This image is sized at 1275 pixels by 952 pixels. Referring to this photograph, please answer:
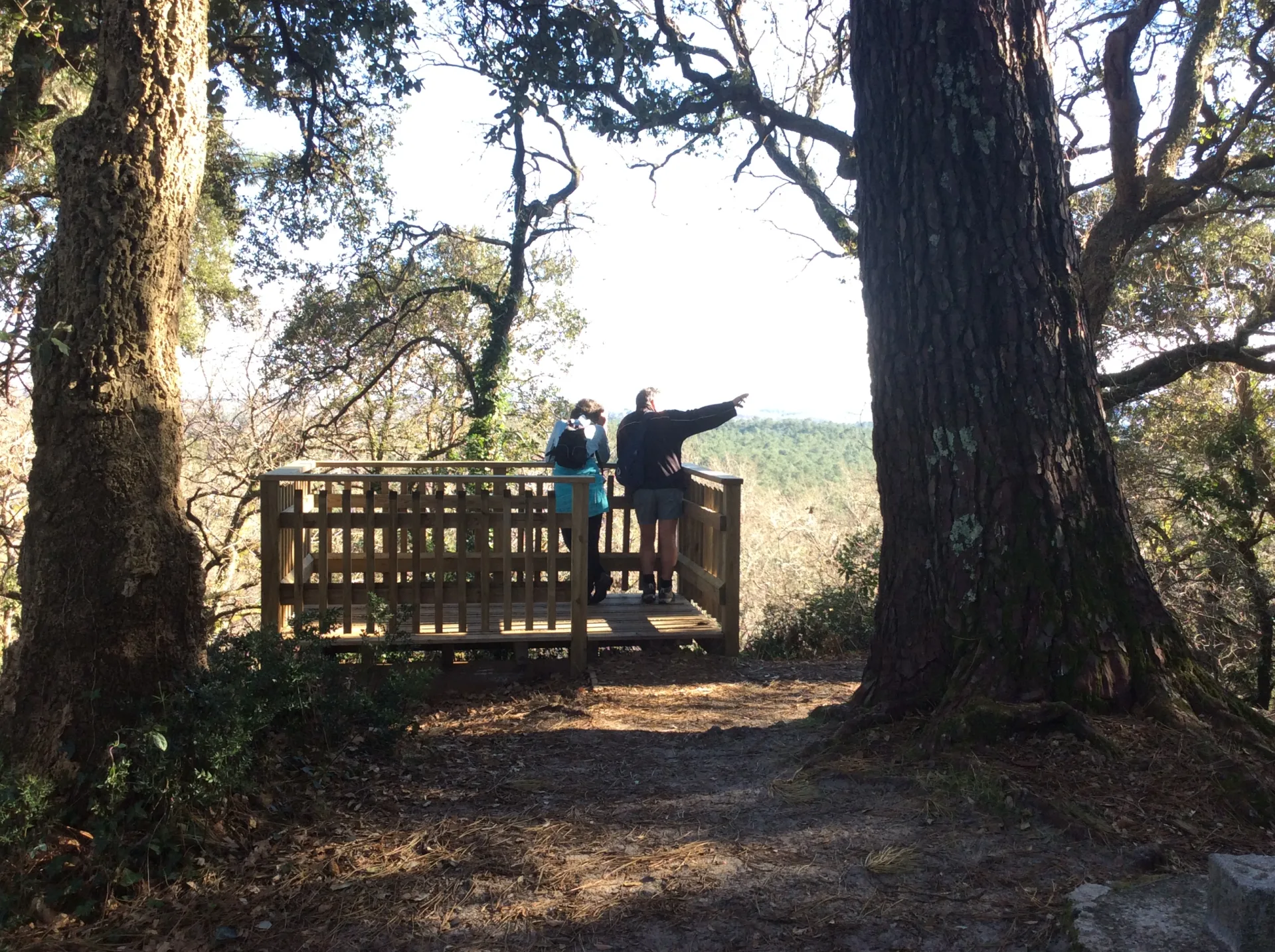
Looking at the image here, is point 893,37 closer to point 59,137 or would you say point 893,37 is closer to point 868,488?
point 59,137

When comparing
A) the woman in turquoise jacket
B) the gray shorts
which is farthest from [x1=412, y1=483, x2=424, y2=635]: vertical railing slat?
the gray shorts

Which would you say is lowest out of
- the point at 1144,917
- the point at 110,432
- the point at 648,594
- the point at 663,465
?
the point at 1144,917

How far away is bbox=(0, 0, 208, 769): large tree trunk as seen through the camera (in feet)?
11.3

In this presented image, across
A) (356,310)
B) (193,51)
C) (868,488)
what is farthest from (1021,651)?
(868,488)

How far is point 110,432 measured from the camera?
3.54 metres

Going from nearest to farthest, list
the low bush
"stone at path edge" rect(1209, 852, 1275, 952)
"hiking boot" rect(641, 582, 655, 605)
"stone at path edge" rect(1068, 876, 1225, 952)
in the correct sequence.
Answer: "stone at path edge" rect(1209, 852, 1275, 952)
"stone at path edge" rect(1068, 876, 1225, 952)
the low bush
"hiking boot" rect(641, 582, 655, 605)

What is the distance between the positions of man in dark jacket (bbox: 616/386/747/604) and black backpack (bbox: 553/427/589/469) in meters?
0.32

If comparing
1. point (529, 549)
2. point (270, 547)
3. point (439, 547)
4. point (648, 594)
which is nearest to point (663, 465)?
point (648, 594)

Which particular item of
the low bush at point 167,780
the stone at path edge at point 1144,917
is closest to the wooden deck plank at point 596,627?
the low bush at point 167,780

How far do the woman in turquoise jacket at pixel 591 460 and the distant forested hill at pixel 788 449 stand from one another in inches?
811

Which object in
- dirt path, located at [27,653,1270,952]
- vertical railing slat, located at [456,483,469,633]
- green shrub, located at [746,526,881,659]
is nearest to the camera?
dirt path, located at [27,653,1270,952]

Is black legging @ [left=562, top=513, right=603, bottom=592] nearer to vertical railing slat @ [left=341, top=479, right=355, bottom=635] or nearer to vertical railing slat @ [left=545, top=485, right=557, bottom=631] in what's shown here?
vertical railing slat @ [left=545, top=485, right=557, bottom=631]

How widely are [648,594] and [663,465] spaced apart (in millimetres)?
1184

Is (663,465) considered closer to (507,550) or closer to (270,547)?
(507,550)
